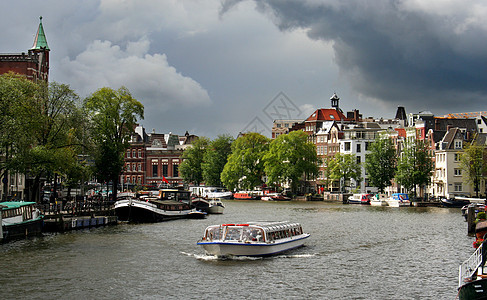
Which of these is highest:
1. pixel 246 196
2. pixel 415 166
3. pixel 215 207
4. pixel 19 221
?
pixel 415 166

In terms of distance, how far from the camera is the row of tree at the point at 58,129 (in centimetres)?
6506

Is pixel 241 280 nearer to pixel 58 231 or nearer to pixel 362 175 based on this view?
pixel 58 231

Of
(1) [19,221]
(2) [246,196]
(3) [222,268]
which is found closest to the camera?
(3) [222,268]

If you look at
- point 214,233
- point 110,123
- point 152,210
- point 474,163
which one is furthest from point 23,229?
point 474,163

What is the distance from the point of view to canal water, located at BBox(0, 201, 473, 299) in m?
38.5

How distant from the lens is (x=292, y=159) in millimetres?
164750

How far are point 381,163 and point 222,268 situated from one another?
10535cm

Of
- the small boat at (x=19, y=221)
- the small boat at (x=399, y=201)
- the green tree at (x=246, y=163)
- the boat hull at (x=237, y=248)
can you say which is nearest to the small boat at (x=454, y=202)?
the small boat at (x=399, y=201)

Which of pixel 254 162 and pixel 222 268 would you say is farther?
pixel 254 162

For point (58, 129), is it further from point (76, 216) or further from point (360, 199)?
point (360, 199)

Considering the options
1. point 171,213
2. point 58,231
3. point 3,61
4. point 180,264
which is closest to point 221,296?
point 180,264

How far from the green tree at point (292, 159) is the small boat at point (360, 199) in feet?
63.0

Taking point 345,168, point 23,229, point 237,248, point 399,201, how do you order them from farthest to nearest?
point 345,168
point 399,201
point 23,229
point 237,248

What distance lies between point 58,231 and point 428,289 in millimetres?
41858
